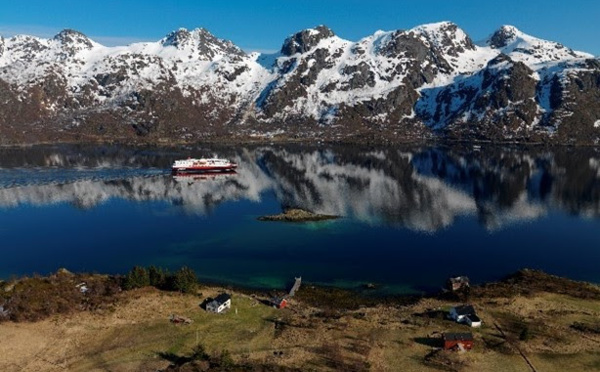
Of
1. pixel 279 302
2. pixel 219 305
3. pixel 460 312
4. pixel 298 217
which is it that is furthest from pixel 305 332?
pixel 298 217

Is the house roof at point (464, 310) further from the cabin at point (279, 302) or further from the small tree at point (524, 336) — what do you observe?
the cabin at point (279, 302)

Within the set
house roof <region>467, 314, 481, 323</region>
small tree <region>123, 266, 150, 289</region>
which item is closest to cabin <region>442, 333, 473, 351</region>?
house roof <region>467, 314, 481, 323</region>

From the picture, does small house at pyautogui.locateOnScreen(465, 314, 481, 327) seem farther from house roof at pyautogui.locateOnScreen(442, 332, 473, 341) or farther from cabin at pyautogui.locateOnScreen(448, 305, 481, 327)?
house roof at pyautogui.locateOnScreen(442, 332, 473, 341)

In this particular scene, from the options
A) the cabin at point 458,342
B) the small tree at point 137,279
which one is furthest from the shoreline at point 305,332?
the small tree at point 137,279

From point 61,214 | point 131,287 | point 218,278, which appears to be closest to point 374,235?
point 218,278

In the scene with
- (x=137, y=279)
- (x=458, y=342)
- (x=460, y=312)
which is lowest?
(x=458, y=342)

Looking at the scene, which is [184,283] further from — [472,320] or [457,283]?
[457,283]
